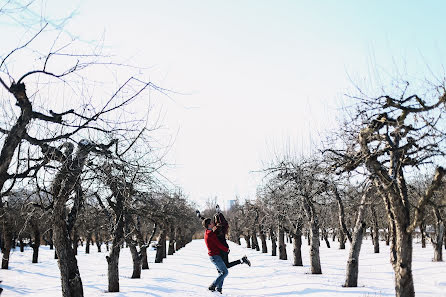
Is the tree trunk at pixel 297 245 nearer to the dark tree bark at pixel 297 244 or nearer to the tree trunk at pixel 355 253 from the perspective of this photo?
the dark tree bark at pixel 297 244

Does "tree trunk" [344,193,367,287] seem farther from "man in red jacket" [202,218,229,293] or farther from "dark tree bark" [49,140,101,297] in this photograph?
"dark tree bark" [49,140,101,297]

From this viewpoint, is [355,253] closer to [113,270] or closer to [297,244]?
[113,270]

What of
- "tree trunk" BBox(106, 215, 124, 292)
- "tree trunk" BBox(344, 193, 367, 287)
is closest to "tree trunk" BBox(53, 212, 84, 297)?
"tree trunk" BBox(106, 215, 124, 292)

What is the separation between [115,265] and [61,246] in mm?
5791

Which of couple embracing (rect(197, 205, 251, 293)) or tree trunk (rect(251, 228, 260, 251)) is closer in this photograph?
couple embracing (rect(197, 205, 251, 293))

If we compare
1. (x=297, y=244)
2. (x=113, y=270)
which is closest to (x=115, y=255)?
(x=113, y=270)

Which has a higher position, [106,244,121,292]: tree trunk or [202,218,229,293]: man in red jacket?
[202,218,229,293]: man in red jacket

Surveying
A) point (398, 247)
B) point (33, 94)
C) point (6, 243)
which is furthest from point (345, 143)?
point (6, 243)

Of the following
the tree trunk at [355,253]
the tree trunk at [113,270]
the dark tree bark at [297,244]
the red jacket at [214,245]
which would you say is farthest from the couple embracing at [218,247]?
the dark tree bark at [297,244]

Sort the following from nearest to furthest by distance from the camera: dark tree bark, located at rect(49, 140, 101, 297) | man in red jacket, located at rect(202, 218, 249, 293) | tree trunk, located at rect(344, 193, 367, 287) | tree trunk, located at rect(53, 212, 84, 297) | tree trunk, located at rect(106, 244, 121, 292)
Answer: dark tree bark, located at rect(49, 140, 101, 297)
tree trunk, located at rect(53, 212, 84, 297)
man in red jacket, located at rect(202, 218, 249, 293)
tree trunk, located at rect(344, 193, 367, 287)
tree trunk, located at rect(106, 244, 121, 292)

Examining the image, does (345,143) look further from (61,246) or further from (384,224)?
(384,224)

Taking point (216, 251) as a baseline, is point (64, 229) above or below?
above

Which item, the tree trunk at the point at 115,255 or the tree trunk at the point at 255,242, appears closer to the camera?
the tree trunk at the point at 115,255

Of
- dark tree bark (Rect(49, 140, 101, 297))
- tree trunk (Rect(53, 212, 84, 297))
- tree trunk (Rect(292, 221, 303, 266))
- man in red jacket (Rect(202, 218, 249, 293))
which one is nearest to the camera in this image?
dark tree bark (Rect(49, 140, 101, 297))
